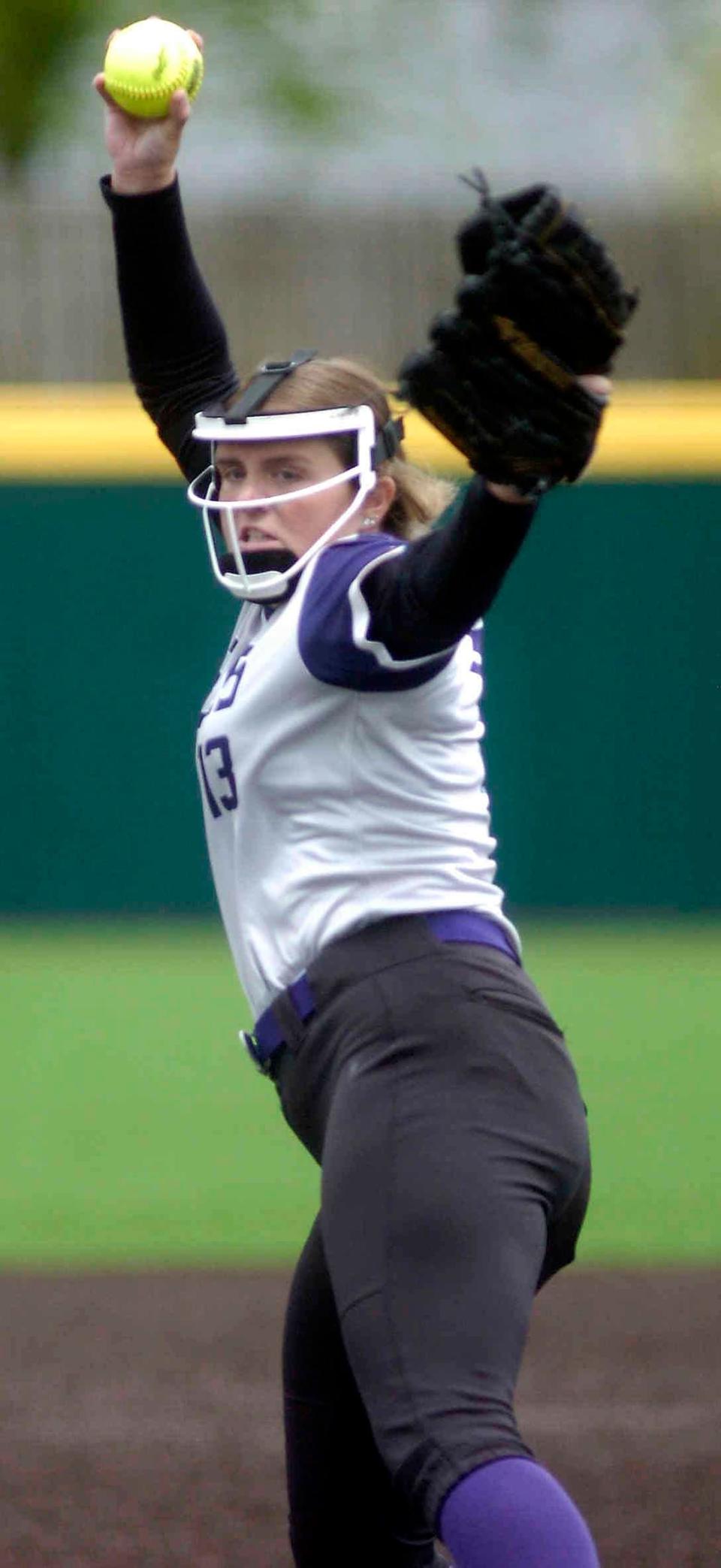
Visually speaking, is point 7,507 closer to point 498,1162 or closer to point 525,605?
point 525,605

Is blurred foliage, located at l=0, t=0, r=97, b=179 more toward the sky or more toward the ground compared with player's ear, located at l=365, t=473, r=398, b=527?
more toward the ground

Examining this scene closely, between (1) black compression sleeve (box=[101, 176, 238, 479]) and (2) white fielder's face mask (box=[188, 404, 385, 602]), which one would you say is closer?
(2) white fielder's face mask (box=[188, 404, 385, 602])

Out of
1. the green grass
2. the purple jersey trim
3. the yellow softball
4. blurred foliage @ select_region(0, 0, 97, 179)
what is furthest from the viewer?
blurred foliage @ select_region(0, 0, 97, 179)

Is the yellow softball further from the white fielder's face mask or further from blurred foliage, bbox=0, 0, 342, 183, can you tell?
blurred foliage, bbox=0, 0, 342, 183

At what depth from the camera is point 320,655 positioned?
200 cm

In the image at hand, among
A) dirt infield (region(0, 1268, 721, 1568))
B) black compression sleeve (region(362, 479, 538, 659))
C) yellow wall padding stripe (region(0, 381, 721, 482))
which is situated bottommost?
dirt infield (region(0, 1268, 721, 1568))

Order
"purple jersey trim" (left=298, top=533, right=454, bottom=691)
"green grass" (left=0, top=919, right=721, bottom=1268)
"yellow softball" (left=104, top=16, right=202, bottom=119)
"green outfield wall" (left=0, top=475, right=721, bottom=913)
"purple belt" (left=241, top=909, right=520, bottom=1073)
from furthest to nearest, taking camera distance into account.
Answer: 1. "green outfield wall" (left=0, top=475, right=721, bottom=913)
2. "green grass" (left=0, top=919, right=721, bottom=1268)
3. "yellow softball" (left=104, top=16, right=202, bottom=119)
4. "purple belt" (left=241, top=909, right=520, bottom=1073)
5. "purple jersey trim" (left=298, top=533, right=454, bottom=691)

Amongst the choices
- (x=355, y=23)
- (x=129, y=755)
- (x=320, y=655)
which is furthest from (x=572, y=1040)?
(x=355, y=23)

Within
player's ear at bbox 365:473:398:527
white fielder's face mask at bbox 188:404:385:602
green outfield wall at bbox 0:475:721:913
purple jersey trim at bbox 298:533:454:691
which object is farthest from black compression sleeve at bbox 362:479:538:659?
green outfield wall at bbox 0:475:721:913

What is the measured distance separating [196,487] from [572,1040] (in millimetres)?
3952

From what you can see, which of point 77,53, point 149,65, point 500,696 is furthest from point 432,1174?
point 77,53

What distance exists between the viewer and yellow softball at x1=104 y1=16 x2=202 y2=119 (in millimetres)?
2461

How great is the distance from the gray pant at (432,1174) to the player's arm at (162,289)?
85 cm

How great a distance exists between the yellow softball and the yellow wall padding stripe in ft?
16.2
